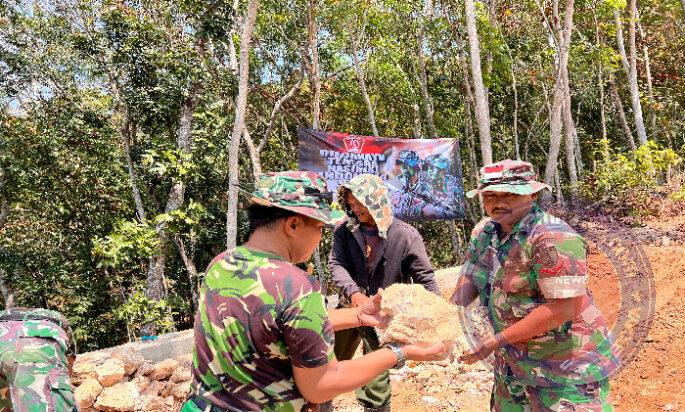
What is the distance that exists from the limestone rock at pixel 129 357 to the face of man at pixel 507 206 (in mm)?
3641

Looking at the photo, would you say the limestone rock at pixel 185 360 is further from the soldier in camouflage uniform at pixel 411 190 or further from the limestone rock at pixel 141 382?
the soldier in camouflage uniform at pixel 411 190

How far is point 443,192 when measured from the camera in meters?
8.80

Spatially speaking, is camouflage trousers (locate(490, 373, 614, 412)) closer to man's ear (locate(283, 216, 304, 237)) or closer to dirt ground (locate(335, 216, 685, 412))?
man's ear (locate(283, 216, 304, 237))

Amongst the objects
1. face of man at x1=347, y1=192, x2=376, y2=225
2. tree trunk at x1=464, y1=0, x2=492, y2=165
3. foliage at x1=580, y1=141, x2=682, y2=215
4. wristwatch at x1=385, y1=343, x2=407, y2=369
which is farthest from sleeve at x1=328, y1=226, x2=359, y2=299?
foliage at x1=580, y1=141, x2=682, y2=215

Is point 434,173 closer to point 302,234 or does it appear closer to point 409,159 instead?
point 409,159

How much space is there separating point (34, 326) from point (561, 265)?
1.76 metres

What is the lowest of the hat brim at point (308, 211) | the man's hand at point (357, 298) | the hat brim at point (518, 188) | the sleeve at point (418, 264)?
the man's hand at point (357, 298)

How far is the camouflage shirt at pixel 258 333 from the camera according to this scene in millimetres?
1326

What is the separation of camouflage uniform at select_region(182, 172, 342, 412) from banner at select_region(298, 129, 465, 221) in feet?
21.1

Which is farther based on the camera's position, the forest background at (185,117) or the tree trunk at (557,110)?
the tree trunk at (557,110)

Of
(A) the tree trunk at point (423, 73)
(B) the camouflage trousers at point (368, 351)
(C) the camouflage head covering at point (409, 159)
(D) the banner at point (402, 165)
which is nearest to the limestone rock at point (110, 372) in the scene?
(B) the camouflage trousers at point (368, 351)

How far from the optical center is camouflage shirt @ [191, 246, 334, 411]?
1326 mm

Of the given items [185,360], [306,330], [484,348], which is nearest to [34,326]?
[306,330]

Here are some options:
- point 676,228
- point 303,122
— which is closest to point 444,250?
point 303,122
